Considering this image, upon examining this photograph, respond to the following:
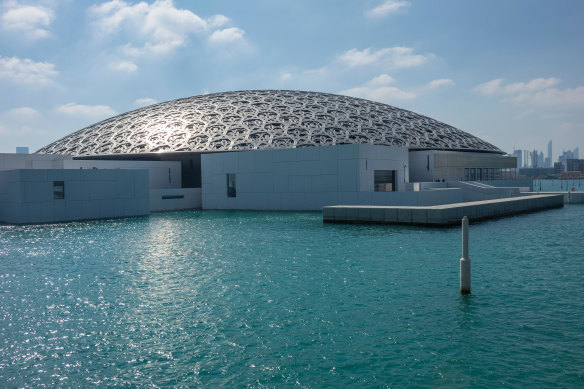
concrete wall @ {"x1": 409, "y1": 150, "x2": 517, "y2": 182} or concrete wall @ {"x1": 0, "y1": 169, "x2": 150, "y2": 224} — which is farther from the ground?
concrete wall @ {"x1": 409, "y1": 150, "x2": 517, "y2": 182}

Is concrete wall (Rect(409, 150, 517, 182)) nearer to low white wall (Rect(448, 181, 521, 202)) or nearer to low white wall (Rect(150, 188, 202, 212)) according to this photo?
low white wall (Rect(448, 181, 521, 202))

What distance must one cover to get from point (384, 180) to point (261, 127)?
51.8ft

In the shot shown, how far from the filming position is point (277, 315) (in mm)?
10898

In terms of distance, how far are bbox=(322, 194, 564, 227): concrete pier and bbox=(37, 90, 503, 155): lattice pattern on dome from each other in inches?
698

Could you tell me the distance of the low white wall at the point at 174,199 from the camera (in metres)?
43.6

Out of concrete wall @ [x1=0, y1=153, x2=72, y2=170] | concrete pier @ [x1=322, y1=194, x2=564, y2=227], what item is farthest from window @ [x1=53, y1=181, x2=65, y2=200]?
concrete pier @ [x1=322, y1=194, x2=564, y2=227]

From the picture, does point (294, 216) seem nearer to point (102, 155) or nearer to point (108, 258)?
point (108, 258)

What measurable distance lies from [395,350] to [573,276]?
27.2 feet

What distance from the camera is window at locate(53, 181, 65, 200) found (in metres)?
33.8

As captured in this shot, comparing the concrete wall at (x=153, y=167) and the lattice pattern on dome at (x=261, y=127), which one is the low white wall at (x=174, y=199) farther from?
the lattice pattern on dome at (x=261, y=127)

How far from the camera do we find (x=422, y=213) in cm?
2652

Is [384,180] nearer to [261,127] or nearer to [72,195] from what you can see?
[261,127]

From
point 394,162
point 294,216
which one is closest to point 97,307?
point 294,216

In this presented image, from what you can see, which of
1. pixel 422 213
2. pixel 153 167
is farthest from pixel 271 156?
pixel 422 213
